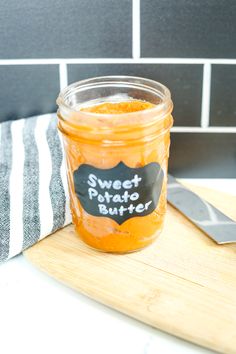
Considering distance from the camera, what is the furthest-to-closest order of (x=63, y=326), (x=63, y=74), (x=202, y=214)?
(x=63, y=74), (x=202, y=214), (x=63, y=326)

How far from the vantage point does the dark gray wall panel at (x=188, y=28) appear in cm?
70

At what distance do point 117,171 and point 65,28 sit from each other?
28 cm

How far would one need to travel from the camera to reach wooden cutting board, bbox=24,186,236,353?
516mm

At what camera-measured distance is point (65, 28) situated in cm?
74

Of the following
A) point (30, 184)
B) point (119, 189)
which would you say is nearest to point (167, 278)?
point (119, 189)

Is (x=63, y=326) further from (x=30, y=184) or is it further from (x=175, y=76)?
(x=175, y=76)

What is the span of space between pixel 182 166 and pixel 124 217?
0.81 feet

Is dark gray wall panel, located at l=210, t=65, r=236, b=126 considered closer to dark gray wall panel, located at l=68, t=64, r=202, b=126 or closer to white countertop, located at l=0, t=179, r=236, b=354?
dark gray wall panel, located at l=68, t=64, r=202, b=126

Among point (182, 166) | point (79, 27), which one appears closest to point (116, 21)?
point (79, 27)

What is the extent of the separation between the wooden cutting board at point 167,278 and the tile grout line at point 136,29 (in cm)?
24

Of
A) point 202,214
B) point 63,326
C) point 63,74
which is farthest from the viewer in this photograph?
point 63,74

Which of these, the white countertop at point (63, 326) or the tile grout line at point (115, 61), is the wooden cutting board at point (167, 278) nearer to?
the white countertop at point (63, 326)

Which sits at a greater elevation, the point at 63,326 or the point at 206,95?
the point at 206,95

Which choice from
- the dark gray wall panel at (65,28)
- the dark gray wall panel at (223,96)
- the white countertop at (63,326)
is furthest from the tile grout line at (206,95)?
the white countertop at (63,326)
